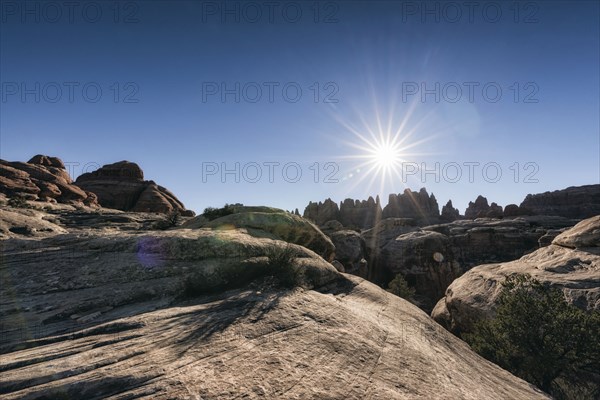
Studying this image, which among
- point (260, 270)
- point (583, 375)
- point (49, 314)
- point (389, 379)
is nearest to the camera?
point (389, 379)

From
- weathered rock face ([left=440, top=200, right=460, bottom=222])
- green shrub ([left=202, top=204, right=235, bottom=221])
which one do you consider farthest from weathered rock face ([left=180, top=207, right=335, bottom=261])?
weathered rock face ([left=440, top=200, right=460, bottom=222])

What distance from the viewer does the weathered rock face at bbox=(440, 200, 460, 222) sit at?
15162cm

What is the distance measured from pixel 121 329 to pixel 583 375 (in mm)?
18696

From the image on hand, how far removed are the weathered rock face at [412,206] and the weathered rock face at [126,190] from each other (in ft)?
363

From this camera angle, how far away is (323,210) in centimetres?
14025

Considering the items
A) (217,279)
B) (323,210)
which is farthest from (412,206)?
(217,279)

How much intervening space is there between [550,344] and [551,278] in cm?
896

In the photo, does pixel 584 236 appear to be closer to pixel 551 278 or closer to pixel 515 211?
pixel 551 278

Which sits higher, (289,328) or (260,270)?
(260,270)

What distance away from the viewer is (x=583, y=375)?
13242 millimetres

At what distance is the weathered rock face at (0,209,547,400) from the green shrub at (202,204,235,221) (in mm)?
7032

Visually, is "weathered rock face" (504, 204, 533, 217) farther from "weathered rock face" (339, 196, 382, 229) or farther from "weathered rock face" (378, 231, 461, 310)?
"weathered rock face" (378, 231, 461, 310)

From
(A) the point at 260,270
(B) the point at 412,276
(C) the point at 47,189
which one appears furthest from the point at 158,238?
(C) the point at 47,189

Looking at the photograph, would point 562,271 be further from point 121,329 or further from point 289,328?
point 121,329
